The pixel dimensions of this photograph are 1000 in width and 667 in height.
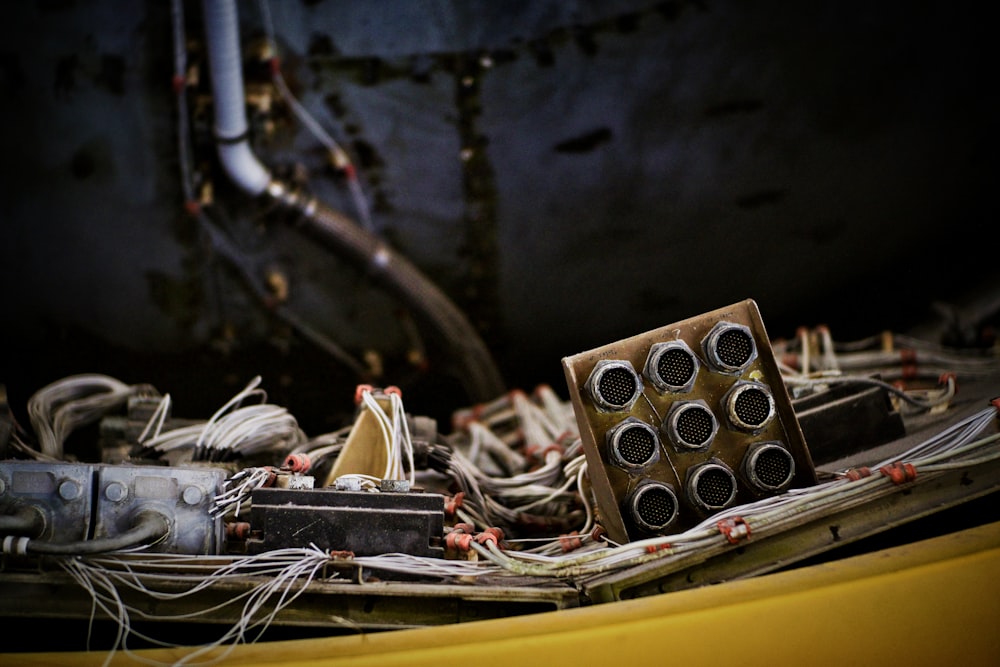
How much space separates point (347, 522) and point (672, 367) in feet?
1.97

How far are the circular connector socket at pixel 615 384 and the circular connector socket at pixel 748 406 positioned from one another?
16 centimetres

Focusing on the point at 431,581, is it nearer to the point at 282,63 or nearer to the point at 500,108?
the point at 500,108

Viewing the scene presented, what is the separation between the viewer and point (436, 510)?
130 centimetres

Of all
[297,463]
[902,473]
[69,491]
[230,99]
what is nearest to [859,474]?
[902,473]

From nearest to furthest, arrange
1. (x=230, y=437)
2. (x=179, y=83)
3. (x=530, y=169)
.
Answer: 1. (x=230, y=437)
2. (x=179, y=83)
3. (x=530, y=169)

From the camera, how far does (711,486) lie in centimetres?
141

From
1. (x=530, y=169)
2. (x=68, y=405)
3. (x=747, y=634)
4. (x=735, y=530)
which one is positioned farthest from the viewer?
(x=530, y=169)

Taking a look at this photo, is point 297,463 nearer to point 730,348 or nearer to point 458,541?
point 458,541

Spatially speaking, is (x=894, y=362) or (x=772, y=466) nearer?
(x=772, y=466)

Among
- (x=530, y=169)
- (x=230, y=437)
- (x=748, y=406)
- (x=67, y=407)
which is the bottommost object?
(x=748, y=406)

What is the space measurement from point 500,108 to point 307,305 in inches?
38.8

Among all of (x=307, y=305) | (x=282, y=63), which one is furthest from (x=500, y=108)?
(x=307, y=305)

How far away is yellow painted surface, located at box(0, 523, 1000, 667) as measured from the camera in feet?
3.67

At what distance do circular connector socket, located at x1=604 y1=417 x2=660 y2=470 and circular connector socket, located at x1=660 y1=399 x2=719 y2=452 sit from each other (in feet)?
0.10
